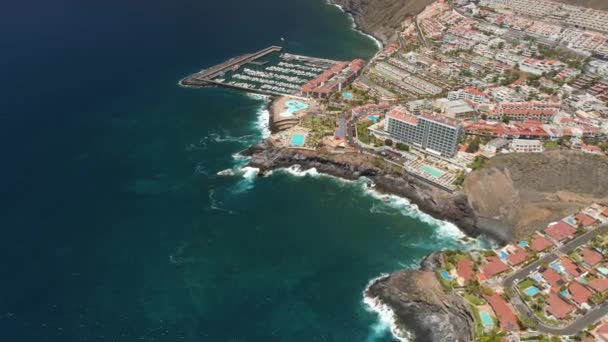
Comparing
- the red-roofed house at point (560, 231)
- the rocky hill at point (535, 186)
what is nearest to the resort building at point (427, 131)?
the rocky hill at point (535, 186)

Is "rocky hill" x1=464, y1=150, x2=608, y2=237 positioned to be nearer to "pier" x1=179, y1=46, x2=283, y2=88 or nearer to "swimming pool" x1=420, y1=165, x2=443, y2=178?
"swimming pool" x1=420, y1=165, x2=443, y2=178

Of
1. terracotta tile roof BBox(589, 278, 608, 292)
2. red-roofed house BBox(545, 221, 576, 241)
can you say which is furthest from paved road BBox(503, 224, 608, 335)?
terracotta tile roof BBox(589, 278, 608, 292)

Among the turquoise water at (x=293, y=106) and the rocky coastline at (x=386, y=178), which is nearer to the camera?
the rocky coastline at (x=386, y=178)

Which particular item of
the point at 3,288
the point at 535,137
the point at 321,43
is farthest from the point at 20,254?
the point at 321,43

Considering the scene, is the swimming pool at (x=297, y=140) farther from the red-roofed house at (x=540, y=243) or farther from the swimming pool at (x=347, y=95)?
the red-roofed house at (x=540, y=243)

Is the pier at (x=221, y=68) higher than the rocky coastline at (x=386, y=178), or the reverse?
the pier at (x=221, y=68)

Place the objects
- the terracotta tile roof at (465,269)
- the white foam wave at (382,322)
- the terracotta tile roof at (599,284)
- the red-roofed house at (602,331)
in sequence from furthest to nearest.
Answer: the terracotta tile roof at (465,269)
the terracotta tile roof at (599,284)
the white foam wave at (382,322)
the red-roofed house at (602,331)
